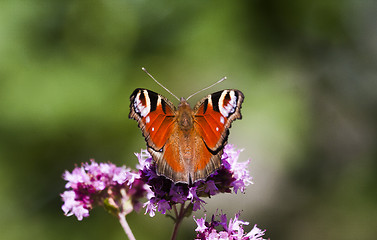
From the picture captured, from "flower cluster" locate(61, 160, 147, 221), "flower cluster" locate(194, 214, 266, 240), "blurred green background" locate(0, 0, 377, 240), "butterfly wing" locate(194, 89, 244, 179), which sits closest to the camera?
"butterfly wing" locate(194, 89, 244, 179)

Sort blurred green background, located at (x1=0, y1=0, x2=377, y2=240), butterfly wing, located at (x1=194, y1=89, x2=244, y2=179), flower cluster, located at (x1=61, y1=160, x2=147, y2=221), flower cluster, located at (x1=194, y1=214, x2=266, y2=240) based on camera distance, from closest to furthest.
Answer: butterfly wing, located at (x1=194, y1=89, x2=244, y2=179)
flower cluster, located at (x1=194, y1=214, x2=266, y2=240)
flower cluster, located at (x1=61, y1=160, x2=147, y2=221)
blurred green background, located at (x1=0, y1=0, x2=377, y2=240)

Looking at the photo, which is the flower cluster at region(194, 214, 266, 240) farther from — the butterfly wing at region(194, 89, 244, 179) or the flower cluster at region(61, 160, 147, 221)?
the flower cluster at region(61, 160, 147, 221)

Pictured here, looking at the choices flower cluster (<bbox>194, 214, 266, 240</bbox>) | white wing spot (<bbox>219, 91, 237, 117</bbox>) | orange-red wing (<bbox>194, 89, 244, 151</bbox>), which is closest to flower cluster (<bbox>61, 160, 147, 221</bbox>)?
flower cluster (<bbox>194, 214, 266, 240</bbox>)

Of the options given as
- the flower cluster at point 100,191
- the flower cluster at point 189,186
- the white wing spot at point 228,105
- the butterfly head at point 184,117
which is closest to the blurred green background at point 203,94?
the flower cluster at point 100,191

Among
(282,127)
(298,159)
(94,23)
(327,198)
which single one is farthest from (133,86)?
(327,198)

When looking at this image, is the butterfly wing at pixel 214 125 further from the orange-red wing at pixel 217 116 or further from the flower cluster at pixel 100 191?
the flower cluster at pixel 100 191

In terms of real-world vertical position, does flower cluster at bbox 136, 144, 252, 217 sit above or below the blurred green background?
below
